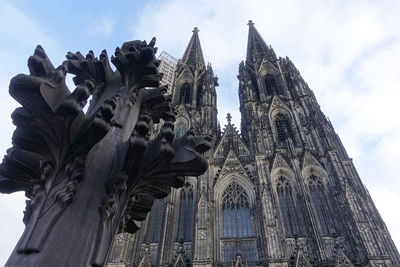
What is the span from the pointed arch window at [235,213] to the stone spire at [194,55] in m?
15.8

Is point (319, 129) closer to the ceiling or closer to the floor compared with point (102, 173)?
closer to the ceiling

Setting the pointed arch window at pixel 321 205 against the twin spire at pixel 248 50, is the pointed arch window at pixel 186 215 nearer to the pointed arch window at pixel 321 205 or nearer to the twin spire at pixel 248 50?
the pointed arch window at pixel 321 205

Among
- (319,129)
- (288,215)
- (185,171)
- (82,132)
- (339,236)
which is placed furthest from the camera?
(319,129)

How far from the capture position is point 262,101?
24.1m

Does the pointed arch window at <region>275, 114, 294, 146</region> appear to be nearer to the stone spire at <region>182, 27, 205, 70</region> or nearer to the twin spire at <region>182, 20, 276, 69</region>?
the twin spire at <region>182, 20, 276, 69</region>

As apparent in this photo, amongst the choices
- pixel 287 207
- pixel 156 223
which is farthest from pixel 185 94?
pixel 287 207

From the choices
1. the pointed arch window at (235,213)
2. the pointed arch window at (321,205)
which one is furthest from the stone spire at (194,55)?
the pointed arch window at (321,205)

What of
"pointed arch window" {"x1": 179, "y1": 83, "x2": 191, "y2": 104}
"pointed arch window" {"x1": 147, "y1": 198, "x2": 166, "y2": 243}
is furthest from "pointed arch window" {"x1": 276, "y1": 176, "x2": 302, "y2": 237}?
"pointed arch window" {"x1": 179, "y1": 83, "x2": 191, "y2": 104}

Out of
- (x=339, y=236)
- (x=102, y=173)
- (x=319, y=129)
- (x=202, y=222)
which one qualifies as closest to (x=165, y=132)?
(x=102, y=173)

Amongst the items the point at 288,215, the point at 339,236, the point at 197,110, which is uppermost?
the point at 197,110

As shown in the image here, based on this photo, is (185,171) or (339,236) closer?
(185,171)

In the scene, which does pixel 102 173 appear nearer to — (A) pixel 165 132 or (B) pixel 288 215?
(A) pixel 165 132

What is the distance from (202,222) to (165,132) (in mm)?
13062

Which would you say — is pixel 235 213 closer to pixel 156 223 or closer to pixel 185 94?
pixel 156 223
